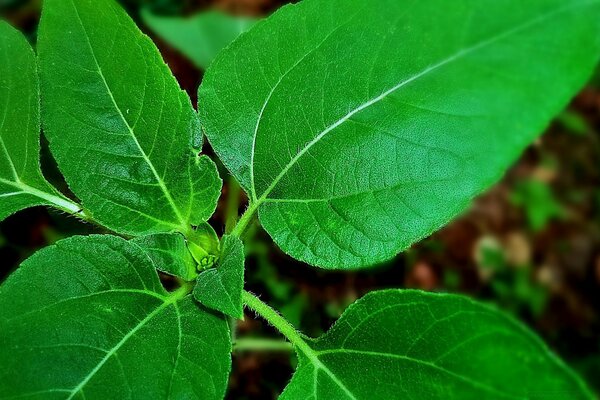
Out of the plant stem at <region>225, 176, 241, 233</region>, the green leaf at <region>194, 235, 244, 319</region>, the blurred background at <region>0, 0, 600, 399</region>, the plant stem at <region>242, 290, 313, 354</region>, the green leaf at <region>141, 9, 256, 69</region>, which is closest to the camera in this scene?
the green leaf at <region>194, 235, 244, 319</region>

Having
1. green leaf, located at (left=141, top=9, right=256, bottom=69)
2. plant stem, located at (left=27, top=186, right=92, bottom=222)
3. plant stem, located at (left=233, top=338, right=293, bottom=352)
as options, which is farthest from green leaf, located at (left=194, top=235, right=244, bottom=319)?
green leaf, located at (left=141, top=9, right=256, bottom=69)

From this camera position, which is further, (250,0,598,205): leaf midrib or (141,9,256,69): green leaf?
(141,9,256,69): green leaf

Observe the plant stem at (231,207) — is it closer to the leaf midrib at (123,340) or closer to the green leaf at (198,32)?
the leaf midrib at (123,340)

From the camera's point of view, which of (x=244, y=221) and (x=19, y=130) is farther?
(x=244, y=221)

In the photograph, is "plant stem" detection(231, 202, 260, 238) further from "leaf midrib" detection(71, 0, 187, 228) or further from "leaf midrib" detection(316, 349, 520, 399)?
"leaf midrib" detection(316, 349, 520, 399)

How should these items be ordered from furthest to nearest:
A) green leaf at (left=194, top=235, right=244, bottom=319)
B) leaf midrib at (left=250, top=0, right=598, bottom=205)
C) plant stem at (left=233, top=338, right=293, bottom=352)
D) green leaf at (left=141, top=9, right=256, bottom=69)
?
green leaf at (left=141, top=9, right=256, bottom=69)
plant stem at (left=233, top=338, right=293, bottom=352)
green leaf at (left=194, top=235, right=244, bottom=319)
leaf midrib at (left=250, top=0, right=598, bottom=205)

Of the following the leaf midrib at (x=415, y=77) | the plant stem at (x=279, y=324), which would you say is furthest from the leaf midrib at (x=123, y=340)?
the leaf midrib at (x=415, y=77)

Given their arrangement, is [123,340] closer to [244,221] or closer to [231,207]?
[244,221]

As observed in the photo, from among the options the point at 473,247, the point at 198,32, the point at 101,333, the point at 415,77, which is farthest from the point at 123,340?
the point at 473,247
